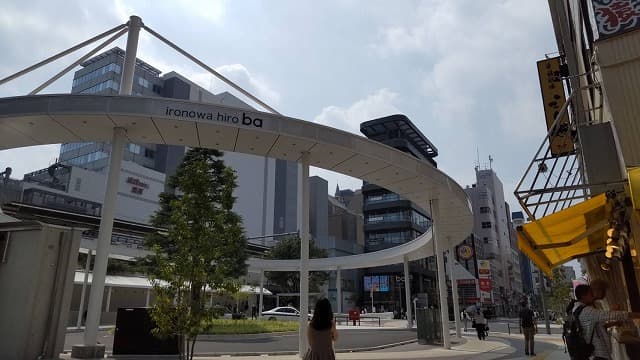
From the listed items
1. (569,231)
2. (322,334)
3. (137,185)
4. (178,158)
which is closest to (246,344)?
(322,334)

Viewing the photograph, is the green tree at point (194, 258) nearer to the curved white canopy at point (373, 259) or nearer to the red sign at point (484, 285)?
the curved white canopy at point (373, 259)

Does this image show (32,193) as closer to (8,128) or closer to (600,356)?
(8,128)

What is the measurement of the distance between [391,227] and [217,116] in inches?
2430

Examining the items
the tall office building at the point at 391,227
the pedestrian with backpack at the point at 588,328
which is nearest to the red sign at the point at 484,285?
the pedestrian with backpack at the point at 588,328

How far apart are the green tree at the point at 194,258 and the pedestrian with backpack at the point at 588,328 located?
18.8ft

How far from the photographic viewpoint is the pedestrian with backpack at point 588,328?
482 centimetres

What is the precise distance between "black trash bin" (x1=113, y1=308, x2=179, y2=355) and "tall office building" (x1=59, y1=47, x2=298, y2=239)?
2468 inches

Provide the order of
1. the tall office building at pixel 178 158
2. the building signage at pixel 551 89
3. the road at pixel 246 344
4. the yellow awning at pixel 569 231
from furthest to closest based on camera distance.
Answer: the tall office building at pixel 178 158, the road at pixel 246 344, the building signage at pixel 551 89, the yellow awning at pixel 569 231

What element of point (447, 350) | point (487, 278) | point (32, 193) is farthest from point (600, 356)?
point (32, 193)

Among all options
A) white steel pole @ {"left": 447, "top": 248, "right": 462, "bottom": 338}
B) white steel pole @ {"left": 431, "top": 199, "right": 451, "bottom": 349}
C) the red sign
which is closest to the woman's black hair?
white steel pole @ {"left": 431, "top": 199, "right": 451, "bottom": 349}

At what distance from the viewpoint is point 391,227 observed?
233 feet

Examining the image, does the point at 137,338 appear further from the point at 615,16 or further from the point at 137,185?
the point at 137,185

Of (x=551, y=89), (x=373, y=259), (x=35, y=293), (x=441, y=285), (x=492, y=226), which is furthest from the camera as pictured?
(x=492, y=226)

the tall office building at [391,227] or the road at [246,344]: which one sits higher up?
the tall office building at [391,227]
